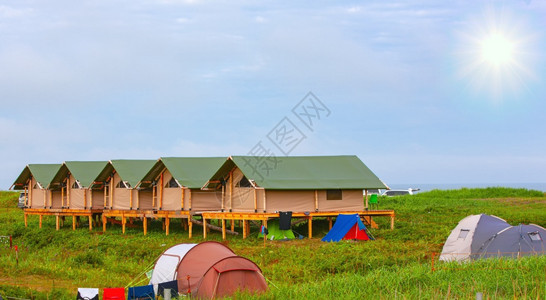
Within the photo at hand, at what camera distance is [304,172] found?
30.9 meters

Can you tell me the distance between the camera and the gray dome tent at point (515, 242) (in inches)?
817

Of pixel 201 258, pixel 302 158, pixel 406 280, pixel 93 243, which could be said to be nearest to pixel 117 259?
pixel 93 243

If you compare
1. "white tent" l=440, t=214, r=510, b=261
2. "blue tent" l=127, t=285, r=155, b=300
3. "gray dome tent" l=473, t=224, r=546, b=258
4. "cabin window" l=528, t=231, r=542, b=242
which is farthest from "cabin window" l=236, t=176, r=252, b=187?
"blue tent" l=127, t=285, r=155, b=300

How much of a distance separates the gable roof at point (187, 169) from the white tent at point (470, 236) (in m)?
13.3

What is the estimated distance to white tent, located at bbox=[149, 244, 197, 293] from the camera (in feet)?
58.7

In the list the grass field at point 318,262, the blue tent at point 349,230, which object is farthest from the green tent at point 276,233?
the blue tent at point 349,230

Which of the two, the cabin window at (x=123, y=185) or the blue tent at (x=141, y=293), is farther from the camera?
the cabin window at (x=123, y=185)

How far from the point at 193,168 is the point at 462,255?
1579 cm

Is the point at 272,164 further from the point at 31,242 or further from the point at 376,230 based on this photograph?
the point at 31,242

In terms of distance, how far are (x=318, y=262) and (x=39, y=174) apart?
2309cm

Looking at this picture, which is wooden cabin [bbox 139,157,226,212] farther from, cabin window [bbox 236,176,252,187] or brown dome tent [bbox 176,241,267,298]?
brown dome tent [bbox 176,241,267,298]

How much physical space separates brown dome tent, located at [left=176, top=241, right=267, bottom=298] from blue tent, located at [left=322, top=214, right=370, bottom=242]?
10754 mm

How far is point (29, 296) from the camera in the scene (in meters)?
15.5

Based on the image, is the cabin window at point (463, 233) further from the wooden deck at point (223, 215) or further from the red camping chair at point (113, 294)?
the red camping chair at point (113, 294)
